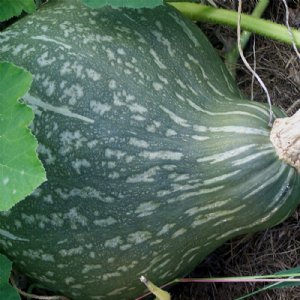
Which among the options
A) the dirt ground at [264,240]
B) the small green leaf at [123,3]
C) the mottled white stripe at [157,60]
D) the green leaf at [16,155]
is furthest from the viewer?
the dirt ground at [264,240]

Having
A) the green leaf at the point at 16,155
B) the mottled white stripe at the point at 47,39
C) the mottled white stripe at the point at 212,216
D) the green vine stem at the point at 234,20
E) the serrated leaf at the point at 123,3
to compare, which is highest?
the serrated leaf at the point at 123,3

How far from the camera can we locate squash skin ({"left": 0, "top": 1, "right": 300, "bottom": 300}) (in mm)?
1604

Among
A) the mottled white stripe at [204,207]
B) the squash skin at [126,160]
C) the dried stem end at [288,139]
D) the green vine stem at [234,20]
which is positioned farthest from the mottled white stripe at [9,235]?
the green vine stem at [234,20]

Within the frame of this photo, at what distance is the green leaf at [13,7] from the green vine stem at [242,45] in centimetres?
71

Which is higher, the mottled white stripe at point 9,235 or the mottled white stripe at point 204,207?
the mottled white stripe at point 9,235

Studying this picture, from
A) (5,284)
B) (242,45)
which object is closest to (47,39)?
(5,284)

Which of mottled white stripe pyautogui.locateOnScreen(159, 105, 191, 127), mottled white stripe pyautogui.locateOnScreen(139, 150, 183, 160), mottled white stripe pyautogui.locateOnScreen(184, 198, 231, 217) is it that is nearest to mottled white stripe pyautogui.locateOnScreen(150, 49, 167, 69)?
mottled white stripe pyautogui.locateOnScreen(159, 105, 191, 127)

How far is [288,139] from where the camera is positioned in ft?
5.27

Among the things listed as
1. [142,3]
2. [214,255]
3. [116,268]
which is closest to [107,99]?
[142,3]

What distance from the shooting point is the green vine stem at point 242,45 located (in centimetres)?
216

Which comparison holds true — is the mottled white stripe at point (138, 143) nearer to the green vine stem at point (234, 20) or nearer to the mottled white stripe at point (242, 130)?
the mottled white stripe at point (242, 130)

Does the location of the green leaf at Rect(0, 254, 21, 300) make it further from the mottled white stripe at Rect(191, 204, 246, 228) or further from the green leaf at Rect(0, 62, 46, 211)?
the mottled white stripe at Rect(191, 204, 246, 228)

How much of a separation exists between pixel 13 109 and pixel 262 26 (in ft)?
2.78

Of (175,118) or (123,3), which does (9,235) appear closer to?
(175,118)
